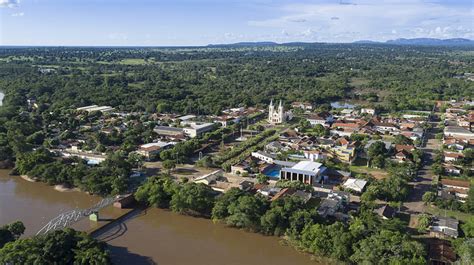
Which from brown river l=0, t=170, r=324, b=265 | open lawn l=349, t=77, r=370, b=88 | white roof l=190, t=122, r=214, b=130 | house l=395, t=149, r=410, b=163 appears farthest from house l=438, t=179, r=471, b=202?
open lawn l=349, t=77, r=370, b=88

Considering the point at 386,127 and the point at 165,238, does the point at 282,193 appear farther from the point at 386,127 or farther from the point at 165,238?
the point at 386,127

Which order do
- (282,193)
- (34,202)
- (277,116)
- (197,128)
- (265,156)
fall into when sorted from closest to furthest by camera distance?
(282,193) < (34,202) < (265,156) < (197,128) < (277,116)

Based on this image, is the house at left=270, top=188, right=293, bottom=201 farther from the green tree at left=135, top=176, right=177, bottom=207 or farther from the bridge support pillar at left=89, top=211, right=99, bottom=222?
the bridge support pillar at left=89, top=211, right=99, bottom=222

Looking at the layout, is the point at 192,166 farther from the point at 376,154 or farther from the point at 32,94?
the point at 32,94

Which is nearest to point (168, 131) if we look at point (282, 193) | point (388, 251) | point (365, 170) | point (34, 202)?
point (34, 202)

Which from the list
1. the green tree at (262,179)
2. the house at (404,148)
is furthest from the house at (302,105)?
the green tree at (262,179)

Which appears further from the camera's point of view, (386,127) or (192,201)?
(386,127)

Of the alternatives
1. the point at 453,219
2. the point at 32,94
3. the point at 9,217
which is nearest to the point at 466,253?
the point at 453,219

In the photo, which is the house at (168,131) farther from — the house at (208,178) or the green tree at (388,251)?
the green tree at (388,251)
